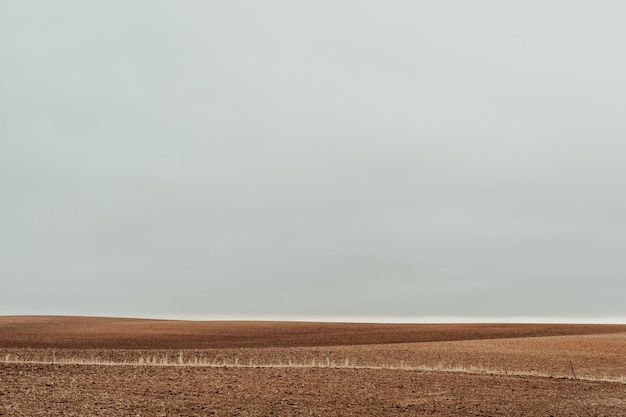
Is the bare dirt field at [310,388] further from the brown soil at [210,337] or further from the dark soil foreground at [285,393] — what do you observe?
the brown soil at [210,337]

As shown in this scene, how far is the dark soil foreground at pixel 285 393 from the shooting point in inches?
648

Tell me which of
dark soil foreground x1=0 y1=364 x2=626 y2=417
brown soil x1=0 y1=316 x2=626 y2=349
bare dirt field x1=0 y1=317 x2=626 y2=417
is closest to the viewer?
dark soil foreground x1=0 y1=364 x2=626 y2=417

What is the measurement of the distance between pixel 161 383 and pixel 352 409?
5935mm

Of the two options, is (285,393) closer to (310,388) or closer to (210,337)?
(310,388)

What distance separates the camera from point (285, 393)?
18.9m

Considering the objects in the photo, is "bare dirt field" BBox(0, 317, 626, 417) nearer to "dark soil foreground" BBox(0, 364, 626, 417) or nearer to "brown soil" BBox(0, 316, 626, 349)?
"dark soil foreground" BBox(0, 364, 626, 417)

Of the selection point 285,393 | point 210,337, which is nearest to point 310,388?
point 285,393

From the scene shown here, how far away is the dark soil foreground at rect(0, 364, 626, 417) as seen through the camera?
1645cm

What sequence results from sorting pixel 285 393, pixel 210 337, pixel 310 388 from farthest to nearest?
pixel 210 337 → pixel 310 388 → pixel 285 393

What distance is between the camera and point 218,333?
63781 mm

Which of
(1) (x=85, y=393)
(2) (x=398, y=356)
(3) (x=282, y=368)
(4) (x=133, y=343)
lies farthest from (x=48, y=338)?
(1) (x=85, y=393)

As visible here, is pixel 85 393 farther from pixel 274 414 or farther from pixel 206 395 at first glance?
pixel 274 414

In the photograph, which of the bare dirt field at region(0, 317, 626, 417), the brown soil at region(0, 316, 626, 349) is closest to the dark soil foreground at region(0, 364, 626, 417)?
the bare dirt field at region(0, 317, 626, 417)

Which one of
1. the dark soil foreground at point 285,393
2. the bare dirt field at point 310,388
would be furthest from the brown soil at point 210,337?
the dark soil foreground at point 285,393
